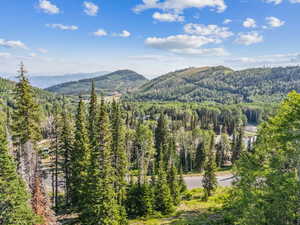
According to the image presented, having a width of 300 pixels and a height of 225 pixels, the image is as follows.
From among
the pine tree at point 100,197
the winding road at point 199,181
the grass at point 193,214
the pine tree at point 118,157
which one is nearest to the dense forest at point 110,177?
the pine tree at point 118,157

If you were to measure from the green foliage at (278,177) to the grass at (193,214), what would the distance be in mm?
12851

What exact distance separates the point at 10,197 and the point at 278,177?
69.7 ft

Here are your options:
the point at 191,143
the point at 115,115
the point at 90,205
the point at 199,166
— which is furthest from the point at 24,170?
the point at 191,143

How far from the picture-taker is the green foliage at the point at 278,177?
1393 cm

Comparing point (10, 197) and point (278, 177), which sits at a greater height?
point (278, 177)

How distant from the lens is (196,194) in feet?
172

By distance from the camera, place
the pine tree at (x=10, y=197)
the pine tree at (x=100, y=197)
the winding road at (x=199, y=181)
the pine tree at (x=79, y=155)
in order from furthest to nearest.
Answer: the winding road at (x=199, y=181) < the pine tree at (x=79, y=155) < the pine tree at (x=100, y=197) < the pine tree at (x=10, y=197)

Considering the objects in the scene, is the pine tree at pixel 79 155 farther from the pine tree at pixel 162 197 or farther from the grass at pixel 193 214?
the pine tree at pixel 162 197

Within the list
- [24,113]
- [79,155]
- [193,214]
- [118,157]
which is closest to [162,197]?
[193,214]

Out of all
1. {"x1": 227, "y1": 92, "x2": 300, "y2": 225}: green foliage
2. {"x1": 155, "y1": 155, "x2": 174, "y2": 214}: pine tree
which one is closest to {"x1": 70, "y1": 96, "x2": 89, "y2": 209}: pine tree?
{"x1": 155, "y1": 155, "x2": 174, "y2": 214}: pine tree

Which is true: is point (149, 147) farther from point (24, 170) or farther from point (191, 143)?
point (24, 170)

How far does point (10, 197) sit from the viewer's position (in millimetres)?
19359

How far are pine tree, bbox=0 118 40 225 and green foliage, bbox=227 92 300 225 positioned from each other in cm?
1795

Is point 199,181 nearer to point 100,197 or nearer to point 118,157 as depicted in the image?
point 118,157
